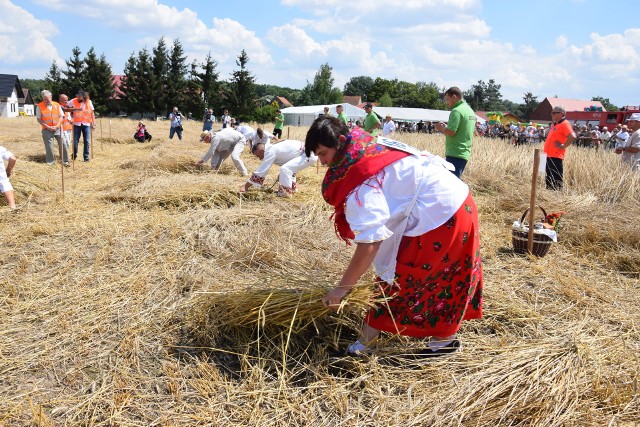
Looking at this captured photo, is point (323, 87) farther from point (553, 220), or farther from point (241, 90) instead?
point (553, 220)

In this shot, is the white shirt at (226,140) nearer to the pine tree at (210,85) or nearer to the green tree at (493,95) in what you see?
the pine tree at (210,85)

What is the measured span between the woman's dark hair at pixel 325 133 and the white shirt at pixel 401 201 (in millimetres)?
236

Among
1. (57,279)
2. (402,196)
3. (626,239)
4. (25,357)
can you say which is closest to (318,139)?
(402,196)

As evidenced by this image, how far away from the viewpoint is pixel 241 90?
129ft

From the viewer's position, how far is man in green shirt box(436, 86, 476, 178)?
17.9ft

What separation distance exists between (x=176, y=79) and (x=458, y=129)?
38.9 metres

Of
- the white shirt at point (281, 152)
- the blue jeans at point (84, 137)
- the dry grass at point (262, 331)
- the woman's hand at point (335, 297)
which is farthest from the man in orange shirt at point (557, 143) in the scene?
the blue jeans at point (84, 137)

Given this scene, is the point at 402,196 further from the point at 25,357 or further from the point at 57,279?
the point at 57,279

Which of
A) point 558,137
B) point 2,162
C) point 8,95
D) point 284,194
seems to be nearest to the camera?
point 2,162

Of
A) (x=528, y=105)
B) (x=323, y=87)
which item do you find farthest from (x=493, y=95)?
(x=323, y=87)

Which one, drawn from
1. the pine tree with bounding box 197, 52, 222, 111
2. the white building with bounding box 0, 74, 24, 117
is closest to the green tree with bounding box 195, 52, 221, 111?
the pine tree with bounding box 197, 52, 222, 111

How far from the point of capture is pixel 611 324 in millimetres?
3064

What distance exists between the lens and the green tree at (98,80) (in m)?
38.4

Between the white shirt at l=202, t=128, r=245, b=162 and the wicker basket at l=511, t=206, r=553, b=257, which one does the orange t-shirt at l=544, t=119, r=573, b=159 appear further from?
the white shirt at l=202, t=128, r=245, b=162
